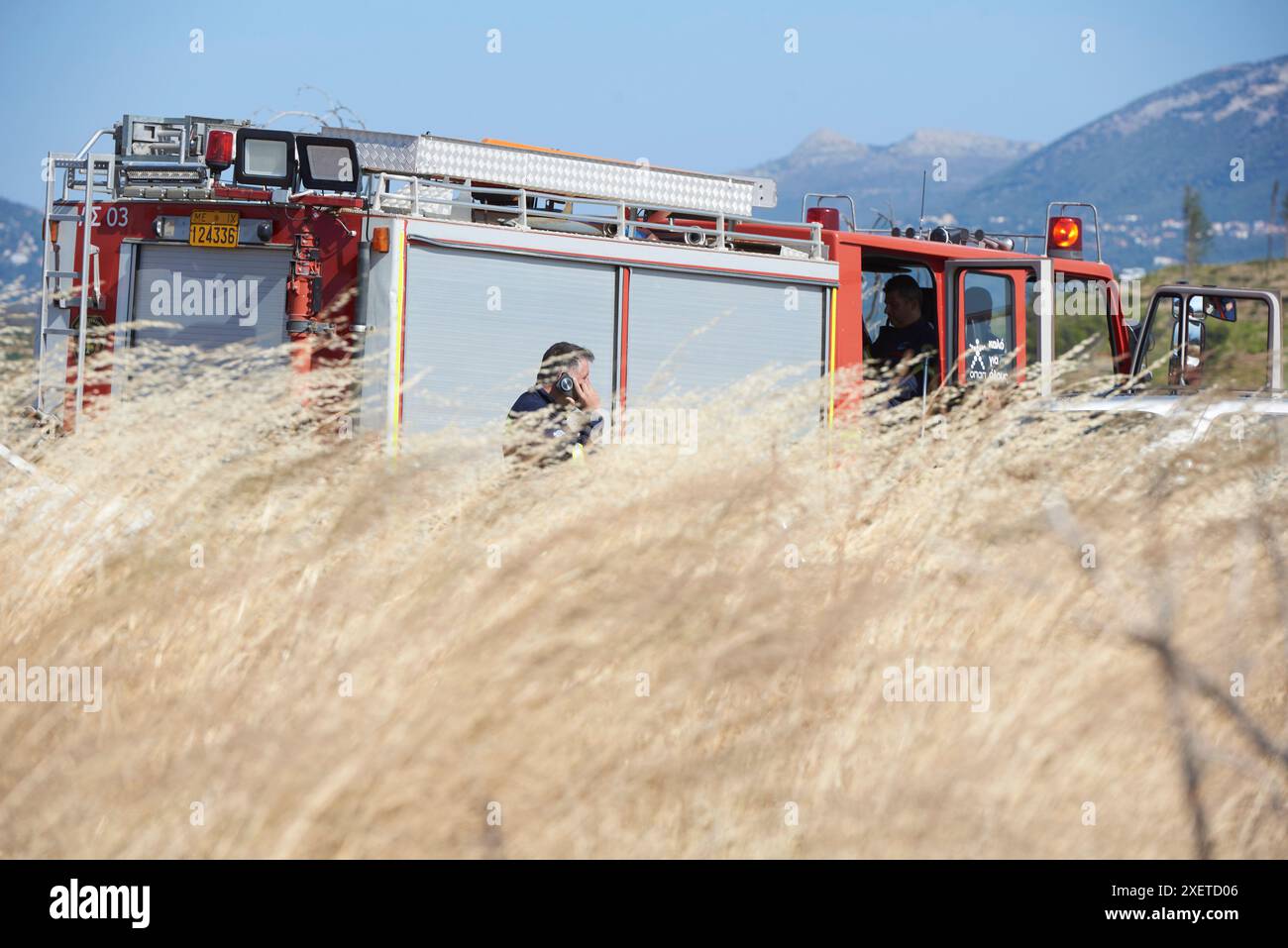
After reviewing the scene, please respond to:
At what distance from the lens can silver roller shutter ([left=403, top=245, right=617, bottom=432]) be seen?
7.59 m

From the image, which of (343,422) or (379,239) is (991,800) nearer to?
(343,422)

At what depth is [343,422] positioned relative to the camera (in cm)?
408

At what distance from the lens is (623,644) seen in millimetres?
3209

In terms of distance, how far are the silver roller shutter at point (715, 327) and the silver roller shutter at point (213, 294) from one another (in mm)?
2016

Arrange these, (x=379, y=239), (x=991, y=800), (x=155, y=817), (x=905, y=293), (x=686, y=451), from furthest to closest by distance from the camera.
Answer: (x=905, y=293) < (x=379, y=239) < (x=686, y=451) < (x=991, y=800) < (x=155, y=817)

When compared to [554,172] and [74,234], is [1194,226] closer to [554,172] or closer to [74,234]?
[554,172]

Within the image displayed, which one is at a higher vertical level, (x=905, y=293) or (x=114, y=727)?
(x=905, y=293)
